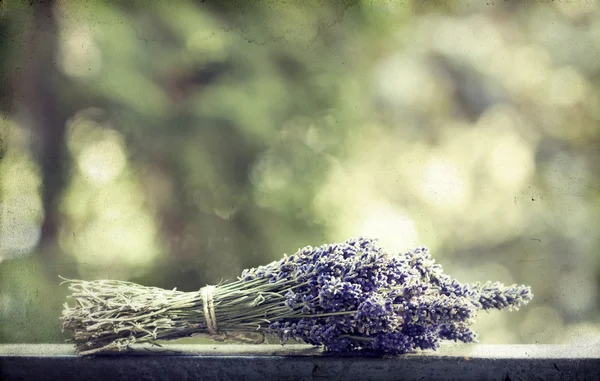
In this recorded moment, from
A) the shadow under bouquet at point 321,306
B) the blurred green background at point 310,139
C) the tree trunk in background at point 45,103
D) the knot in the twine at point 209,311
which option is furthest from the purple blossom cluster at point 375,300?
the tree trunk in background at point 45,103

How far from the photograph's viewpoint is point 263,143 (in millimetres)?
3061

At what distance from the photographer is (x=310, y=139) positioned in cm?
304

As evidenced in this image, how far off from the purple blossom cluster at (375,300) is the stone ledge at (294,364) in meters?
0.05

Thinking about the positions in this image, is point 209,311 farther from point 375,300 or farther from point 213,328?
point 375,300

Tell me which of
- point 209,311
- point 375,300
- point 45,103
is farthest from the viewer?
point 45,103

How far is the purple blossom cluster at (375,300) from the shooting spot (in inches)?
59.4

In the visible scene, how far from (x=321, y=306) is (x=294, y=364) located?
0.56 ft

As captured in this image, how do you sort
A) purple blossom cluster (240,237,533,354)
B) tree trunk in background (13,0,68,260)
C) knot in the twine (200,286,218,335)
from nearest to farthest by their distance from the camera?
purple blossom cluster (240,237,533,354), knot in the twine (200,286,218,335), tree trunk in background (13,0,68,260)

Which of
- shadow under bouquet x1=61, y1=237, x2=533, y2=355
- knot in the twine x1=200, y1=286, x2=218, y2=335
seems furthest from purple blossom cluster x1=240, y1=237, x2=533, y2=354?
knot in the twine x1=200, y1=286, x2=218, y2=335

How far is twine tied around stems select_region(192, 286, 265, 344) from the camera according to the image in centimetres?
165

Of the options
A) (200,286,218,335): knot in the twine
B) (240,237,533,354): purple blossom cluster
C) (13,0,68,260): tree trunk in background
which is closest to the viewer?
(240,237,533,354): purple blossom cluster

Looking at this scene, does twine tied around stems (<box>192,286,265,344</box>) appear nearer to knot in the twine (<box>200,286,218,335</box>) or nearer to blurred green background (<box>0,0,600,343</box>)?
knot in the twine (<box>200,286,218,335</box>)

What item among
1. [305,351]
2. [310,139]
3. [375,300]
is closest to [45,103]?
[310,139]

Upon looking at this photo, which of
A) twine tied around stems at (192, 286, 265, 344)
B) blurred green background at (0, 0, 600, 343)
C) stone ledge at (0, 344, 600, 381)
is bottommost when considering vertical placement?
stone ledge at (0, 344, 600, 381)
